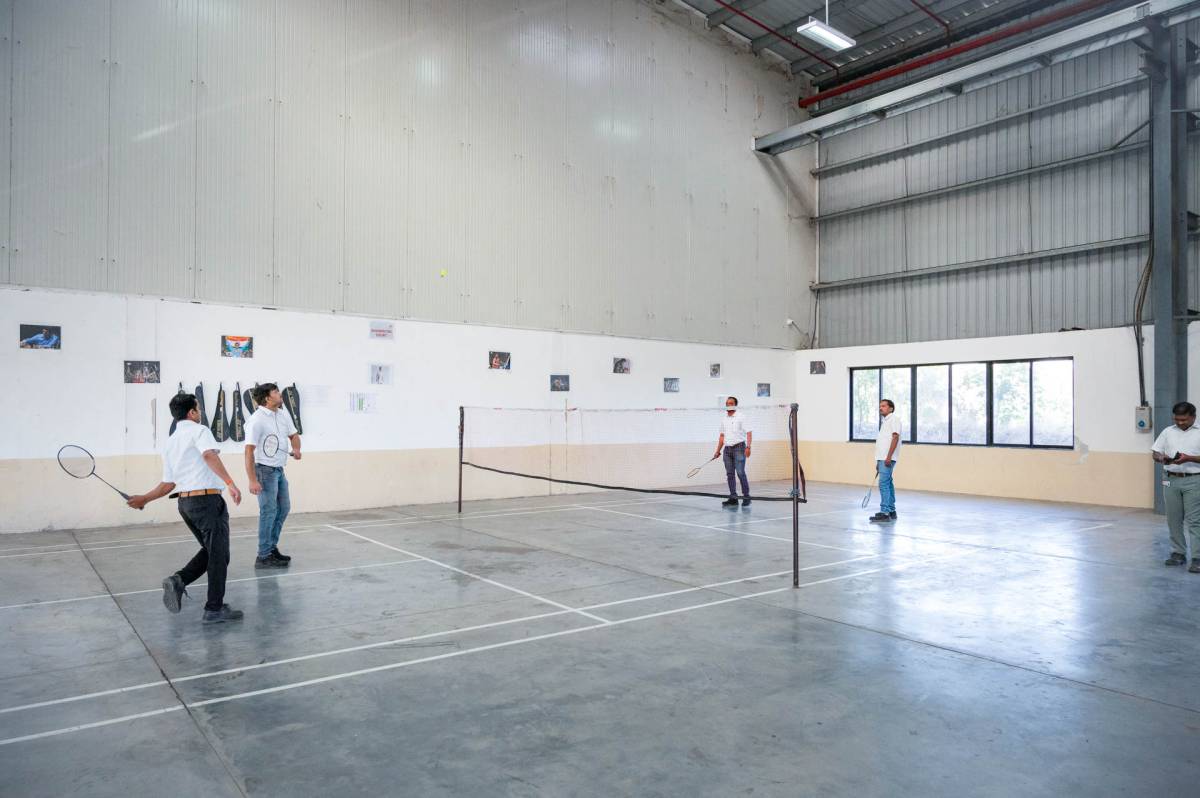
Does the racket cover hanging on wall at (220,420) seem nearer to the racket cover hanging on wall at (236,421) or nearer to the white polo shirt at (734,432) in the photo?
the racket cover hanging on wall at (236,421)

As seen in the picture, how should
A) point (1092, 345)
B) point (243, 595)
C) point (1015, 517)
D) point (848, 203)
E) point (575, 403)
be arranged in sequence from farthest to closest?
point (848, 203) → point (575, 403) → point (1092, 345) → point (1015, 517) → point (243, 595)

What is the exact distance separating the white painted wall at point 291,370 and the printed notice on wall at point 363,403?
0.10 metres

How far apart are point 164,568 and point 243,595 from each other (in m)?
1.93

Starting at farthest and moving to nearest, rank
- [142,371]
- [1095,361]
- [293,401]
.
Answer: [1095,361] → [293,401] → [142,371]

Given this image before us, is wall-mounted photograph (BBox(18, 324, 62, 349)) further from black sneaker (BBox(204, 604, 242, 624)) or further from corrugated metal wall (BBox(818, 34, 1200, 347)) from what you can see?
corrugated metal wall (BBox(818, 34, 1200, 347))

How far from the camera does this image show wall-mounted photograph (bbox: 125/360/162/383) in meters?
11.1

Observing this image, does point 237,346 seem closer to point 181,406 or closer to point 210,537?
point 181,406

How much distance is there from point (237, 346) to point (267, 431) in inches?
178

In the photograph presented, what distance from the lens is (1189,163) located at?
46.5 feet

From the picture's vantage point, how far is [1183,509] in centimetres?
838

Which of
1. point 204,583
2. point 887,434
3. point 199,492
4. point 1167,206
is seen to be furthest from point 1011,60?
point 204,583

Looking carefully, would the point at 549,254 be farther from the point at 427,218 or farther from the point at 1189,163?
the point at 1189,163

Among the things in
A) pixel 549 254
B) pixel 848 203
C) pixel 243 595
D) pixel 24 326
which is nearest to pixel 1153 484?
pixel 848 203

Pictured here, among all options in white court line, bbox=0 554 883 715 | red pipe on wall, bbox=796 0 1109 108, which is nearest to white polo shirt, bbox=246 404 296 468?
white court line, bbox=0 554 883 715
